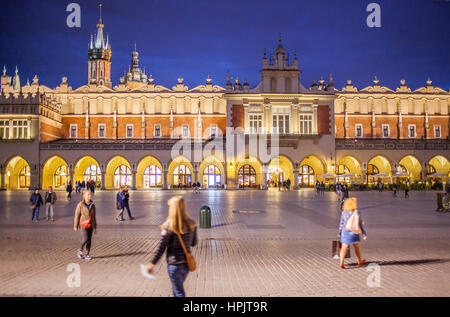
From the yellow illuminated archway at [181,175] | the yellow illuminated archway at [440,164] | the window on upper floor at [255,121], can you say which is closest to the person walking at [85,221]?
the window on upper floor at [255,121]

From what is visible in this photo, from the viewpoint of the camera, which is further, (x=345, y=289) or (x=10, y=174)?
(x=10, y=174)

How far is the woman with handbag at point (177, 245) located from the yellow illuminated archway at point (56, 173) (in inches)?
1971

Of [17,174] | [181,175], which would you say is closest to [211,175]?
[181,175]

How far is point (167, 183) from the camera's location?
51625 millimetres

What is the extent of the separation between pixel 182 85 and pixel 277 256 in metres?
50.7


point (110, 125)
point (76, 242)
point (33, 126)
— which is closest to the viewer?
point (76, 242)

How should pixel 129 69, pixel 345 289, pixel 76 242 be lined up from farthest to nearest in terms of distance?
1. pixel 129 69
2. pixel 76 242
3. pixel 345 289

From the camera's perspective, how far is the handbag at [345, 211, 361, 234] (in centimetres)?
922

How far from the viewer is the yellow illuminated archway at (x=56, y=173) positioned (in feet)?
171

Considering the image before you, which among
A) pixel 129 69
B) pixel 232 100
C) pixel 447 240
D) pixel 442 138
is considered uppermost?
pixel 129 69

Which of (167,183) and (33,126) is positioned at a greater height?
(33,126)

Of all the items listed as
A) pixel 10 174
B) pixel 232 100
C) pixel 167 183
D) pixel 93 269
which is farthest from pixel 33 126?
pixel 93 269

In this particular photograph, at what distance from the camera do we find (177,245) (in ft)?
18.8

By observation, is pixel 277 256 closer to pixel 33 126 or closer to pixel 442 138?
pixel 33 126
